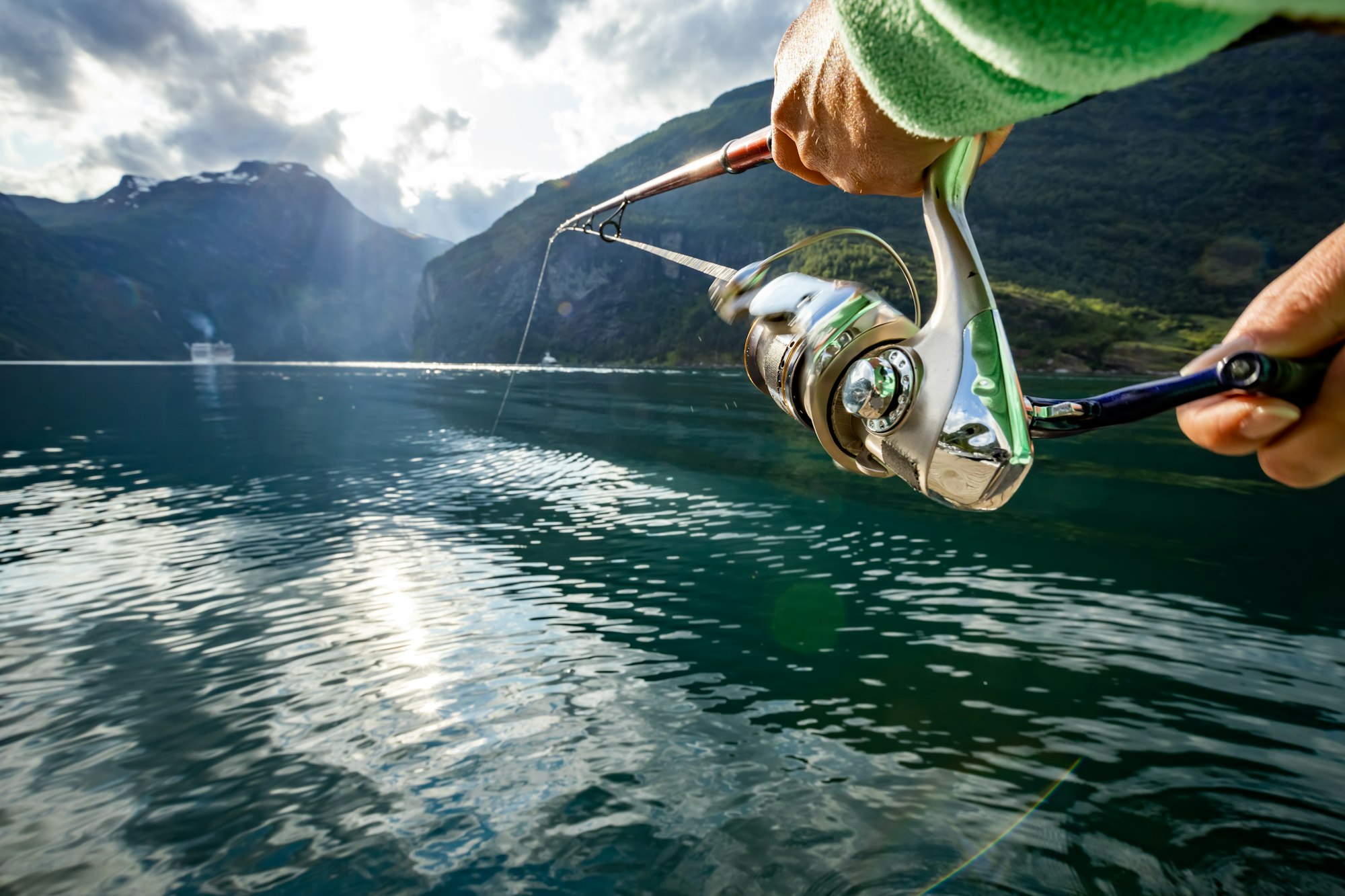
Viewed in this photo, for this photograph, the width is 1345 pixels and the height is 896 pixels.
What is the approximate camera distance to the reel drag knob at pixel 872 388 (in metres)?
1.85

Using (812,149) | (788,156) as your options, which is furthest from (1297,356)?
(788,156)

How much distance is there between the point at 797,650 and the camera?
34.7ft

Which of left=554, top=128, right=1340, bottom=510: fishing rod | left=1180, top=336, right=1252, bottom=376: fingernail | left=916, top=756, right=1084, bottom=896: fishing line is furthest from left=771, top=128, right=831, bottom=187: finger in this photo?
left=916, top=756, right=1084, bottom=896: fishing line

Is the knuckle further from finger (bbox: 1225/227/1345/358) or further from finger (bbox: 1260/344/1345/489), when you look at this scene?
finger (bbox: 1260/344/1345/489)

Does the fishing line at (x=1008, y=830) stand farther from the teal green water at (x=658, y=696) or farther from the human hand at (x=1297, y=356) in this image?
the human hand at (x=1297, y=356)

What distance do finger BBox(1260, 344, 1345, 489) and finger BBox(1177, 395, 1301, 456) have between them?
0.02 m

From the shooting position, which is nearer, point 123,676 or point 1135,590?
point 123,676

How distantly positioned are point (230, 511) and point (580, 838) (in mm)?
16168

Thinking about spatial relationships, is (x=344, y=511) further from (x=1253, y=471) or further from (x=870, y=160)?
(x=1253, y=471)

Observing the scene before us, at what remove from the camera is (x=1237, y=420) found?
60.0 inches

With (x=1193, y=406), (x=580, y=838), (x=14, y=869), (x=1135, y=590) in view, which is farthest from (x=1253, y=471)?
(x=14, y=869)

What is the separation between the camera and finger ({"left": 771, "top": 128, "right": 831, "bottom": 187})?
87.7 inches

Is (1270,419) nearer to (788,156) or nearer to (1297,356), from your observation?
(1297,356)

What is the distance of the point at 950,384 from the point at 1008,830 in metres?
6.59
